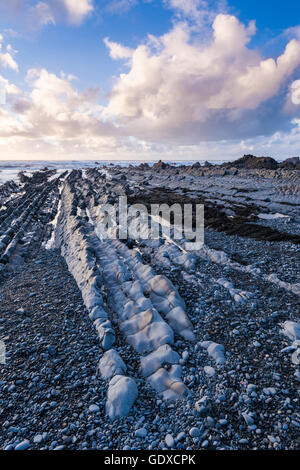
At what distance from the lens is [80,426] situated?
4.09 meters

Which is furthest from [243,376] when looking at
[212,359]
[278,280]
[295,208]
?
[295,208]

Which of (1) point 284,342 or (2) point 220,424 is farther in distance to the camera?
(1) point 284,342

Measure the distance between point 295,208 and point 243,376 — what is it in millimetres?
20419

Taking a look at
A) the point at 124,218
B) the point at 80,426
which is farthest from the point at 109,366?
the point at 124,218

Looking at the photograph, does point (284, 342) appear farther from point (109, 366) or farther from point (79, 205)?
point (79, 205)

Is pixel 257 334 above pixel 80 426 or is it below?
above

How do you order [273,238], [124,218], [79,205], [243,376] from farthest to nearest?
1. [79,205]
2. [124,218]
3. [273,238]
4. [243,376]

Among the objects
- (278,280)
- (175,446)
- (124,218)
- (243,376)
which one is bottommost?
(175,446)

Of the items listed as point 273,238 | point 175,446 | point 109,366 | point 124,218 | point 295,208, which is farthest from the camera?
point 295,208

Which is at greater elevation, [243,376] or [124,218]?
[124,218]

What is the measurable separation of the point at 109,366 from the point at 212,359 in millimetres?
2339

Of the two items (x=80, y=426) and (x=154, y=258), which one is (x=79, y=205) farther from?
(x=80, y=426)

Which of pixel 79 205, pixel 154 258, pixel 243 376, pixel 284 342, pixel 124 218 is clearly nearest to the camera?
pixel 243 376

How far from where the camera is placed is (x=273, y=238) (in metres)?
13.1
